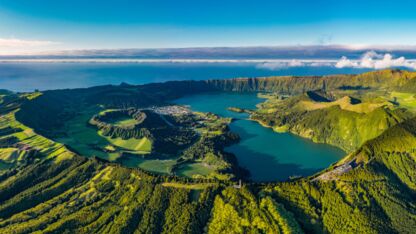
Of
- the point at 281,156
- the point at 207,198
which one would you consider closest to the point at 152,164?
the point at 207,198

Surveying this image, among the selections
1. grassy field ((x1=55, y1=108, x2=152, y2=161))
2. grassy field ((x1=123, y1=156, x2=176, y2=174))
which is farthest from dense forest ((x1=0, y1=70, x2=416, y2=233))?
grassy field ((x1=55, y1=108, x2=152, y2=161))

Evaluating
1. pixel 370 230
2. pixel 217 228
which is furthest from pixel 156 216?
pixel 370 230

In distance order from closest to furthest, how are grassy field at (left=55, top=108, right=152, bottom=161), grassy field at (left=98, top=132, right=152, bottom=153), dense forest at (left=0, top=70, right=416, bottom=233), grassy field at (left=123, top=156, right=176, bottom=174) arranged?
dense forest at (left=0, top=70, right=416, bottom=233), grassy field at (left=123, top=156, right=176, bottom=174), grassy field at (left=55, top=108, right=152, bottom=161), grassy field at (left=98, top=132, right=152, bottom=153)

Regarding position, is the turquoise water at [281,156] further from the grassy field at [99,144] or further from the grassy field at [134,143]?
the grassy field at [99,144]

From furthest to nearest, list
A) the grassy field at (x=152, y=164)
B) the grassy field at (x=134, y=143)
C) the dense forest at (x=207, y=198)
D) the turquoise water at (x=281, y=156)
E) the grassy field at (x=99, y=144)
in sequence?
the grassy field at (x=134, y=143) < the grassy field at (x=99, y=144) < the turquoise water at (x=281, y=156) < the grassy field at (x=152, y=164) < the dense forest at (x=207, y=198)

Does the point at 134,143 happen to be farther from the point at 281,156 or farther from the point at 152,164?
the point at 281,156

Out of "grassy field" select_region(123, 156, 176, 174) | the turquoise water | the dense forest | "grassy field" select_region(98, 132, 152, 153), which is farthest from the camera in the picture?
"grassy field" select_region(98, 132, 152, 153)

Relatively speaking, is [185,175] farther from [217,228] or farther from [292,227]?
[292,227]

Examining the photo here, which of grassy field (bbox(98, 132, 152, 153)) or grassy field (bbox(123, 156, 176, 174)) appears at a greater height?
grassy field (bbox(123, 156, 176, 174))

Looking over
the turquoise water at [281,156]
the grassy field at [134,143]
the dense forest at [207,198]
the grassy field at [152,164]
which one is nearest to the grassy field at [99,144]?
the grassy field at [134,143]

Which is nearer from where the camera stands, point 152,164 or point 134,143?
point 152,164

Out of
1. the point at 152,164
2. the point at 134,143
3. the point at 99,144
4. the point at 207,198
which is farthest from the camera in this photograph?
the point at 134,143

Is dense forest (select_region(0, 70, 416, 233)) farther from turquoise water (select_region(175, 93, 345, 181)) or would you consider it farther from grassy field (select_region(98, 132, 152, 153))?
grassy field (select_region(98, 132, 152, 153))
